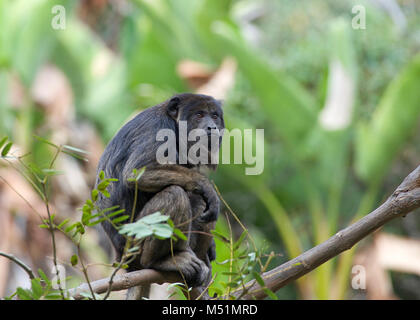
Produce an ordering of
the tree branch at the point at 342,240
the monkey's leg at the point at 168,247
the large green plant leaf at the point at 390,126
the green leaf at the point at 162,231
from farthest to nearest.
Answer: the large green plant leaf at the point at 390,126 → the monkey's leg at the point at 168,247 → the tree branch at the point at 342,240 → the green leaf at the point at 162,231

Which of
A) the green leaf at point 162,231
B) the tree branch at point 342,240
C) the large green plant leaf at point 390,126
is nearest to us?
the green leaf at point 162,231

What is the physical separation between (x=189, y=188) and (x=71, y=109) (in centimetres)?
932

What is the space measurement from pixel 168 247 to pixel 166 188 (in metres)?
0.38

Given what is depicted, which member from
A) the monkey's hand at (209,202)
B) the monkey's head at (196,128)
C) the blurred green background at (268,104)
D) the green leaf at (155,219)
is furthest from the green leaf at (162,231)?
the blurred green background at (268,104)

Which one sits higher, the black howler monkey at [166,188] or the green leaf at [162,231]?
the black howler monkey at [166,188]

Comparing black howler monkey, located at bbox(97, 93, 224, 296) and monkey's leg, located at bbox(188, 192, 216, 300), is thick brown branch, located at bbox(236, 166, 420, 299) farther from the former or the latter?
monkey's leg, located at bbox(188, 192, 216, 300)

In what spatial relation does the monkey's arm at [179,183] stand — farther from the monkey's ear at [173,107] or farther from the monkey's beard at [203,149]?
the monkey's ear at [173,107]

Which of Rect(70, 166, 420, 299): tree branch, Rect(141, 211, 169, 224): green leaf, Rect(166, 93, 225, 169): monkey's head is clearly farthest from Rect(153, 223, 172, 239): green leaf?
Rect(166, 93, 225, 169): monkey's head

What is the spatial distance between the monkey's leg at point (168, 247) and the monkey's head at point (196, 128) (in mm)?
410

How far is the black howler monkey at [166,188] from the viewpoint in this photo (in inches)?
141

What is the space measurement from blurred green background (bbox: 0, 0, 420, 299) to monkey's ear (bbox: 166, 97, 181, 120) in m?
4.92

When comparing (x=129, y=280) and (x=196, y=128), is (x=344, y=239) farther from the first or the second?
(x=196, y=128)
